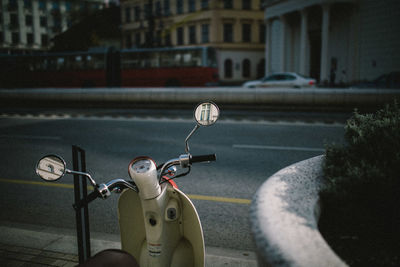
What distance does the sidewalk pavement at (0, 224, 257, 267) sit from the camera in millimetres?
2850

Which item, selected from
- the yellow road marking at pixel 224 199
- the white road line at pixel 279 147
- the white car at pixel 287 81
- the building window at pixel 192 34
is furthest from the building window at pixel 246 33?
the yellow road marking at pixel 224 199

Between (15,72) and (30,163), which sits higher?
(15,72)

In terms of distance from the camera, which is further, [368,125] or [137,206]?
[137,206]

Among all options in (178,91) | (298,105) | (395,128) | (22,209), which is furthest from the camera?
(178,91)

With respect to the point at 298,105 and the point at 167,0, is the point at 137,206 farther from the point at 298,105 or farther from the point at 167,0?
the point at 167,0

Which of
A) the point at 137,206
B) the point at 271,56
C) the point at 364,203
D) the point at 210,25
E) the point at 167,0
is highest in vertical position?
the point at 167,0

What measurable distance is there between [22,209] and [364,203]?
4.21 meters

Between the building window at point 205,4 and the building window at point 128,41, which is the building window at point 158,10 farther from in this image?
the building window at point 128,41

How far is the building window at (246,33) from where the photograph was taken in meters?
48.2

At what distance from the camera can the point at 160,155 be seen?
6.93m

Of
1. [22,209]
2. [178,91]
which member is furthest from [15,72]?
[22,209]

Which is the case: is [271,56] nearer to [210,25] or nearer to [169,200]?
[210,25]

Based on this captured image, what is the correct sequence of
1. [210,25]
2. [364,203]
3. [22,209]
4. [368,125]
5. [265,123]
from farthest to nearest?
[210,25] < [265,123] < [22,209] < [368,125] < [364,203]

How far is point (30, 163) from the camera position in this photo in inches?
259
